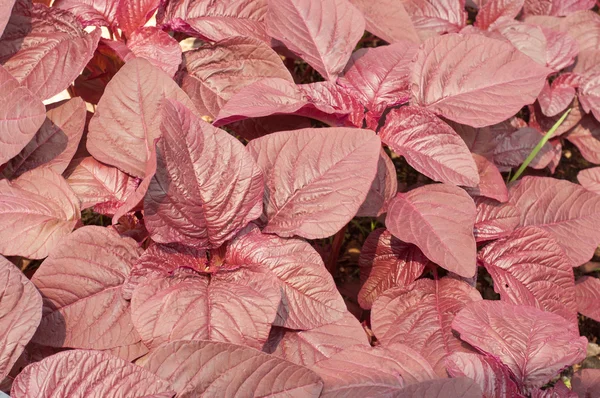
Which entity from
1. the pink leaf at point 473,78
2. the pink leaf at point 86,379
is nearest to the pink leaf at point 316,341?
the pink leaf at point 86,379

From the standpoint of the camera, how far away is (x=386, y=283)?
1.42m

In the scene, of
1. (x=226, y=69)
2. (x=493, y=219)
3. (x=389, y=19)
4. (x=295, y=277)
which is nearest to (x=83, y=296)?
(x=295, y=277)

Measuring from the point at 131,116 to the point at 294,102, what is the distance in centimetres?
31

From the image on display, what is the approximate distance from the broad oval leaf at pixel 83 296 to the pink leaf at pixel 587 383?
0.79 meters

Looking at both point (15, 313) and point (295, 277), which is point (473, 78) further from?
point (15, 313)

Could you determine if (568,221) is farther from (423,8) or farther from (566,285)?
(423,8)

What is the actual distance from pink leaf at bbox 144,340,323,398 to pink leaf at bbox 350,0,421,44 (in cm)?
89

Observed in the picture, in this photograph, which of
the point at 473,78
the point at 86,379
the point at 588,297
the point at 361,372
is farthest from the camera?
the point at 588,297

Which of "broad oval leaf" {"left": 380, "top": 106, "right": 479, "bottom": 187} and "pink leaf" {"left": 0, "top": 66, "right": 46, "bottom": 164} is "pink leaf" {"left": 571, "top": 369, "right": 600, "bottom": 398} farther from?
"pink leaf" {"left": 0, "top": 66, "right": 46, "bottom": 164}

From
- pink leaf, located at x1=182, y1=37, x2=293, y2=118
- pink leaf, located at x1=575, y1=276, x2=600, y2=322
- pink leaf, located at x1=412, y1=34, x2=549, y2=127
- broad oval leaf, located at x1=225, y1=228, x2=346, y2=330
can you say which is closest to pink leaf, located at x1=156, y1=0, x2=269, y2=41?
pink leaf, located at x1=182, y1=37, x2=293, y2=118

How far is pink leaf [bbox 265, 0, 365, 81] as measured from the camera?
1.45 m

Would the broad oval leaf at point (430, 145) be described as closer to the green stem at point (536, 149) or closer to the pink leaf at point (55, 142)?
the green stem at point (536, 149)

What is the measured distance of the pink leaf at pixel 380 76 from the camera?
143 centimetres

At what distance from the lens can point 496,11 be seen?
6.00 feet
